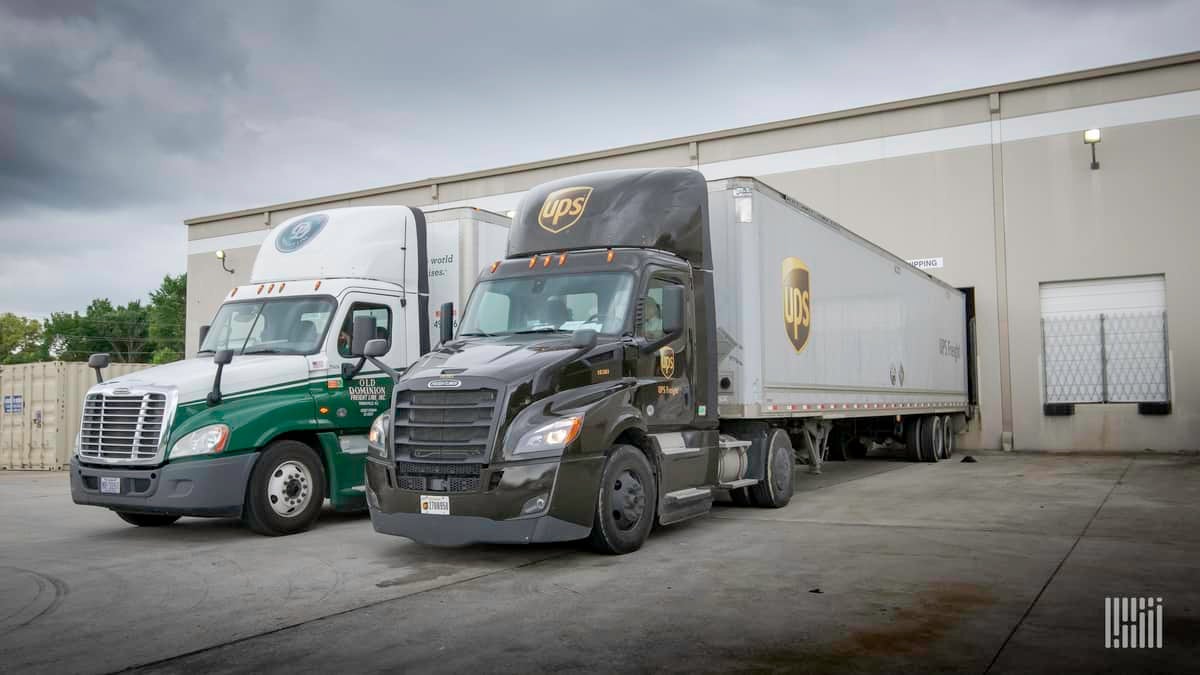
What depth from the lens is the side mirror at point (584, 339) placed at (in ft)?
25.9

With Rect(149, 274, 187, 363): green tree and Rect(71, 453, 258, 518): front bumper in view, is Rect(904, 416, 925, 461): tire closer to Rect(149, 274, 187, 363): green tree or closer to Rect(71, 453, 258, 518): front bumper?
Rect(71, 453, 258, 518): front bumper

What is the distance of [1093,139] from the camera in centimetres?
2012

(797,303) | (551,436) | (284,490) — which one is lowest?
(284,490)

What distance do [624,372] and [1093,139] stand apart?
1634 cm

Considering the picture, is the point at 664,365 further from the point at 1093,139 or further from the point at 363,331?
the point at 1093,139

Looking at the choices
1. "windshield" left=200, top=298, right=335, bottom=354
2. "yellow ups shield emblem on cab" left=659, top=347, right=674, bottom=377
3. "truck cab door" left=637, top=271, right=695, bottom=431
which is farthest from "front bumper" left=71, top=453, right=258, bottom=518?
"yellow ups shield emblem on cab" left=659, top=347, right=674, bottom=377

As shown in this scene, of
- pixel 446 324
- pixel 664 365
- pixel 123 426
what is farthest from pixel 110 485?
pixel 664 365

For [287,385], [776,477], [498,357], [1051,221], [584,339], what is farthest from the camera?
[1051,221]

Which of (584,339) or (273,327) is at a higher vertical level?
(273,327)

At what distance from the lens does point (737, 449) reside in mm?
10727

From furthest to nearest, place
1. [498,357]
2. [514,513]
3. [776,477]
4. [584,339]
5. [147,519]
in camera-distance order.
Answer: [776,477] → [147,519] → [498,357] → [584,339] → [514,513]

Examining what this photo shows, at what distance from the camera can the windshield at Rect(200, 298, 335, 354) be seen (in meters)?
10.4

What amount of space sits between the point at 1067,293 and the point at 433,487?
17983 mm

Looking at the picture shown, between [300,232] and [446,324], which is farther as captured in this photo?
[300,232]
